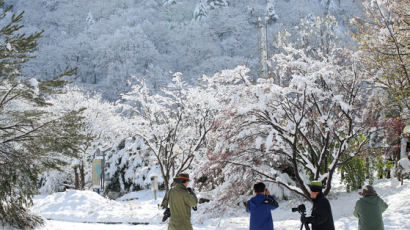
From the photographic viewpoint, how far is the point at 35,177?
26.7 feet

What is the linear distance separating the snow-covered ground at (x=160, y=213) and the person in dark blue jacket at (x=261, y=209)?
3.94 metres

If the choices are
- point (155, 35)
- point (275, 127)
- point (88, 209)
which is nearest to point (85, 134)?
point (88, 209)

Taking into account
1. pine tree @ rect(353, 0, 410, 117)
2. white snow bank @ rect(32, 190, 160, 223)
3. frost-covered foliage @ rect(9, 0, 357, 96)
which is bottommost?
white snow bank @ rect(32, 190, 160, 223)

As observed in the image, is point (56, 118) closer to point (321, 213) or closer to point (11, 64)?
point (11, 64)

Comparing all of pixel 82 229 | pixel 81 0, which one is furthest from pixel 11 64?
pixel 81 0

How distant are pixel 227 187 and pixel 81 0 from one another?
78063 mm

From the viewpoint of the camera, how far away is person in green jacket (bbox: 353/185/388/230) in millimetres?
4551

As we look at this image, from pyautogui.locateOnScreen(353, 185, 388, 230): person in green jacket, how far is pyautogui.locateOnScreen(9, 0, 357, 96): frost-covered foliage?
39916 mm

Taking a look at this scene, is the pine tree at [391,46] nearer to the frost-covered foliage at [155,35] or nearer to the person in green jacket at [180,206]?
the person in green jacket at [180,206]

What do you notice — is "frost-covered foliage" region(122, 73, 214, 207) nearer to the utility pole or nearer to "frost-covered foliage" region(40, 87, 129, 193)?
the utility pole

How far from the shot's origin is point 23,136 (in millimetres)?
8148

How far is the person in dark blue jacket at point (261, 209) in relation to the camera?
4.43 metres

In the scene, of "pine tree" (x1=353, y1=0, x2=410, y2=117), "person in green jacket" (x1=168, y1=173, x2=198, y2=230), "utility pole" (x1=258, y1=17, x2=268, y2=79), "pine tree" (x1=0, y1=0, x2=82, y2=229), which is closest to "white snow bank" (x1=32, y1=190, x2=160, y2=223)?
"pine tree" (x1=0, y1=0, x2=82, y2=229)

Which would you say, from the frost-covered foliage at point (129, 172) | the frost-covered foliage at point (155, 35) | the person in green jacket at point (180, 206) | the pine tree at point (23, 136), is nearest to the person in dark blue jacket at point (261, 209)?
→ the person in green jacket at point (180, 206)
